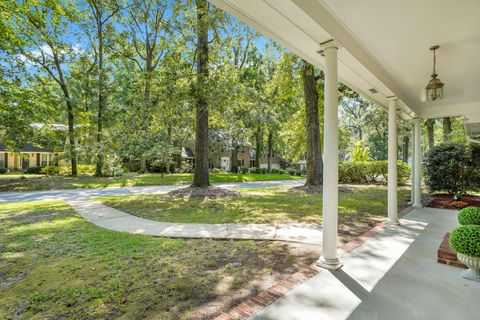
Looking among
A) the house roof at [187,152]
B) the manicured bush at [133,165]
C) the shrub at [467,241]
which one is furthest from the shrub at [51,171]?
the shrub at [467,241]

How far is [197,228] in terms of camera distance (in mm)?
5688

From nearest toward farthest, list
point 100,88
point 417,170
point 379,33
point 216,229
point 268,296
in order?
point 268,296, point 379,33, point 216,229, point 417,170, point 100,88

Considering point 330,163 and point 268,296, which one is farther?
point 330,163

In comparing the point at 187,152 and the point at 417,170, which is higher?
the point at 187,152

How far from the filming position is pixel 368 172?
16.5 m

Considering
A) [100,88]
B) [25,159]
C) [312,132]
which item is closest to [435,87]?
[312,132]

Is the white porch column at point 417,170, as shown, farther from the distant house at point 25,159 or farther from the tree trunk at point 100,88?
the distant house at point 25,159

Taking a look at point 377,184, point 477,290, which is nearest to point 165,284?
point 477,290

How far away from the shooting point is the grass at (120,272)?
2703 millimetres

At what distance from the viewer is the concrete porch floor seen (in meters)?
2.51

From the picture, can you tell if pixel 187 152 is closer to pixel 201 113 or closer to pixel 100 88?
pixel 100 88

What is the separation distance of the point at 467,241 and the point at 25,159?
35.6 meters

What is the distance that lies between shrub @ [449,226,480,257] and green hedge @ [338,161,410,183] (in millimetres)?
13804

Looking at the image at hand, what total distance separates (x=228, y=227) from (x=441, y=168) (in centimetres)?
908
